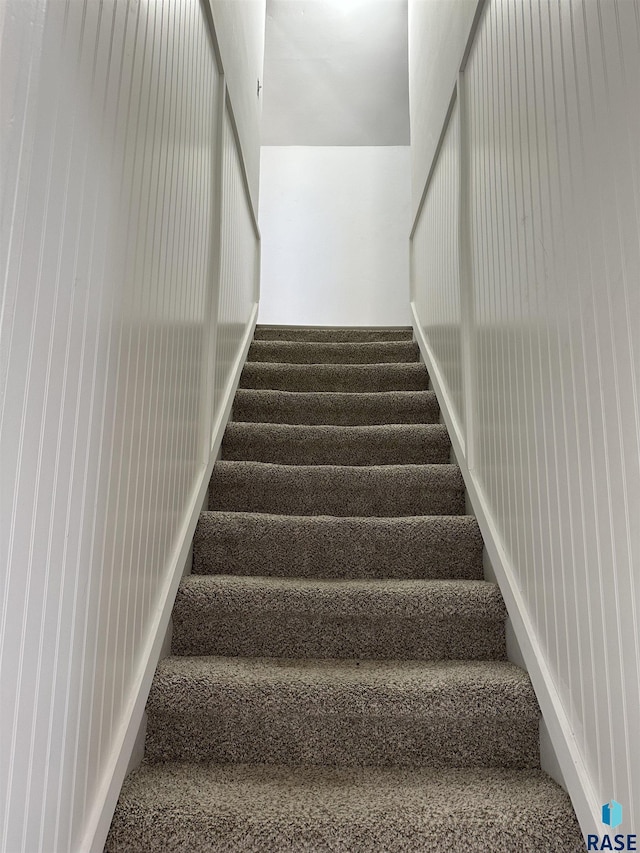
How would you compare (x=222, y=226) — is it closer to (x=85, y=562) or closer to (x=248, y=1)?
(x=248, y=1)

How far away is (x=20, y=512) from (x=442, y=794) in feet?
3.04

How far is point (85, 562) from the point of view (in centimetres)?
95

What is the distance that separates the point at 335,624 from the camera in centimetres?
154

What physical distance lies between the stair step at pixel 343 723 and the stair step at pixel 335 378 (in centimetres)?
167

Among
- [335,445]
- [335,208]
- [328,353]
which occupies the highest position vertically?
[335,208]

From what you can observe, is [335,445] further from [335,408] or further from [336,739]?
[336,739]

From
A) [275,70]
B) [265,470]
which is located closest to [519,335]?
[265,470]

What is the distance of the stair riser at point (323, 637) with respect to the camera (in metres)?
1.53

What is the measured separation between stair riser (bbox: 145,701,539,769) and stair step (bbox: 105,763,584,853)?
0.31 ft

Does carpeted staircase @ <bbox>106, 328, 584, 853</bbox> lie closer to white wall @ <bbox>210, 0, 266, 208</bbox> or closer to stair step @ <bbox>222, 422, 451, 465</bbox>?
stair step @ <bbox>222, 422, 451, 465</bbox>

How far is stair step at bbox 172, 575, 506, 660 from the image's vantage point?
1532 mm

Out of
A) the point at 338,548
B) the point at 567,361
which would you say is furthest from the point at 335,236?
the point at 567,361

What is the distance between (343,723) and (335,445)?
3.74 feet

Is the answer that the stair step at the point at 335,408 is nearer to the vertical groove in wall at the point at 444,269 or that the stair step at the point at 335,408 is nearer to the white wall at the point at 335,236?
the vertical groove in wall at the point at 444,269
